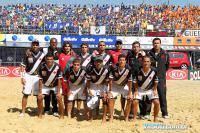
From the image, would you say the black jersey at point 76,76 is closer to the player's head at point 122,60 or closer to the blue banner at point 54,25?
the player's head at point 122,60

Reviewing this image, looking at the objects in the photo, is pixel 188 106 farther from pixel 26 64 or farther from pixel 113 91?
pixel 26 64

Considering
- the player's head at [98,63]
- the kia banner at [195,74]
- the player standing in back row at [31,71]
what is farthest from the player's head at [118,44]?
the kia banner at [195,74]

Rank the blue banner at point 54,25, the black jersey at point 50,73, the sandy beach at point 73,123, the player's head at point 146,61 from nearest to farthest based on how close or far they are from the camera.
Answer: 1. the sandy beach at point 73,123
2. the player's head at point 146,61
3. the black jersey at point 50,73
4. the blue banner at point 54,25

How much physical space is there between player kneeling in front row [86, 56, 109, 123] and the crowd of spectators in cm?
2364

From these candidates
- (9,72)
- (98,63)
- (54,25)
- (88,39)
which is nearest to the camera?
(98,63)

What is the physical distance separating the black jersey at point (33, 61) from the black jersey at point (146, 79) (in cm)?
254

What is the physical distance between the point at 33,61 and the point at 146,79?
291 cm

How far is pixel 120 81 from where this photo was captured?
9.63m

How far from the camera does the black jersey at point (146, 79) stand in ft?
30.9

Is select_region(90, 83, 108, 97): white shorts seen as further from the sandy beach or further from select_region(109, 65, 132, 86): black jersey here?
the sandy beach

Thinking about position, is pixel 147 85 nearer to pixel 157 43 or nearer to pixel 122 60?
pixel 122 60

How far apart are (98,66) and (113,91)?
2.50 feet

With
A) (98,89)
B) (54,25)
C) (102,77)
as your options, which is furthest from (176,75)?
(102,77)

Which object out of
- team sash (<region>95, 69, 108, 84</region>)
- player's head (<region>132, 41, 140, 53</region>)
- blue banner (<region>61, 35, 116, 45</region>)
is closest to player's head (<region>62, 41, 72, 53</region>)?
team sash (<region>95, 69, 108, 84</region>)
